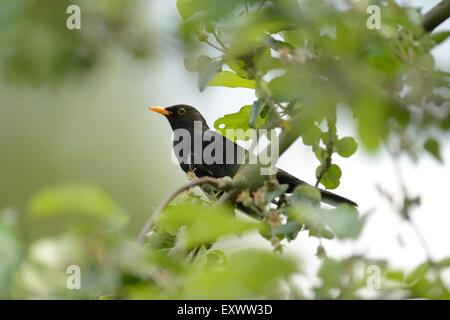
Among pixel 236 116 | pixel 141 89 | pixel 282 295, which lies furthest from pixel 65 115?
pixel 282 295

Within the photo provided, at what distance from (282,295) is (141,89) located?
27.4 ft

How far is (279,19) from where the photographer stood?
1724mm

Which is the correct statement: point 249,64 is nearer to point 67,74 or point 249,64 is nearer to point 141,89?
point 67,74

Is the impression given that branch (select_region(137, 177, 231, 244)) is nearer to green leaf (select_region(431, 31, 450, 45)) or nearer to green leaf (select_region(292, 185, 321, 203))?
green leaf (select_region(292, 185, 321, 203))

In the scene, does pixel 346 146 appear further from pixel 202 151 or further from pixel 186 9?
pixel 202 151

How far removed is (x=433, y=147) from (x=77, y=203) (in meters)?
0.89

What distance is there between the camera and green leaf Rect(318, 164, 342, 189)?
3471mm

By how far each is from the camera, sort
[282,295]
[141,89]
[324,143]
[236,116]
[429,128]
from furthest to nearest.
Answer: [141,89], [236,116], [324,143], [282,295], [429,128]

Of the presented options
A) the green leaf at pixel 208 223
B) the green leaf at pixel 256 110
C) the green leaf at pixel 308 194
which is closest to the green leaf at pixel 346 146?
the green leaf at pixel 256 110

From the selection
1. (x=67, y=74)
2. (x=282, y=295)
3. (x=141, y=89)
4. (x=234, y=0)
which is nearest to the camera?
(x=234, y=0)

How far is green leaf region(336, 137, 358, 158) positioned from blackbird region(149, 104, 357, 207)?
3.68 feet

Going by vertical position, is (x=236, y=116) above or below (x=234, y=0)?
above

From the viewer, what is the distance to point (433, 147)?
2.03 meters

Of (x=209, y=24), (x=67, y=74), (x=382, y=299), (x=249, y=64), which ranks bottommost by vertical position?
(x=382, y=299)
